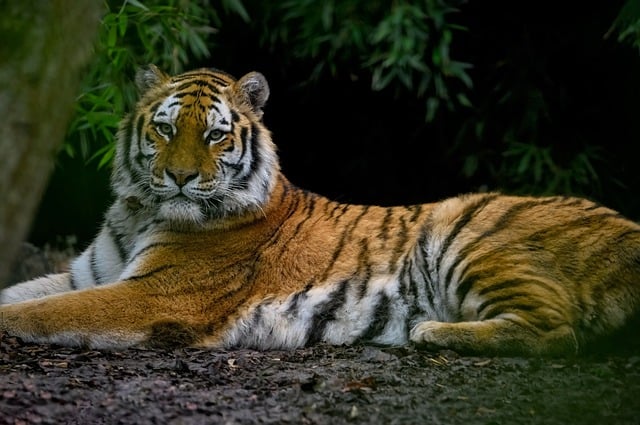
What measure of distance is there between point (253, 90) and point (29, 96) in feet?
9.82

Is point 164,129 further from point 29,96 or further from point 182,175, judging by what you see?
point 29,96

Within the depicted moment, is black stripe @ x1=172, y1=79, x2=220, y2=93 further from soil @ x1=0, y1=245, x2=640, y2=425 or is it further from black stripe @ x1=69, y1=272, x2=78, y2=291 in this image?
soil @ x1=0, y1=245, x2=640, y2=425

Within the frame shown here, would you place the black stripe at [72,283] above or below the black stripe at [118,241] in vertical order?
below

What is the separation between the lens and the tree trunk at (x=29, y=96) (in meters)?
1.69

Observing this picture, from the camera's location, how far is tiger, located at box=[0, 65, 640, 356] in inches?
155

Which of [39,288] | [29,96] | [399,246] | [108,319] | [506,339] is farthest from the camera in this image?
[39,288]

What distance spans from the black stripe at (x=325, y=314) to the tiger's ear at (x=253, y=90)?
3.13ft

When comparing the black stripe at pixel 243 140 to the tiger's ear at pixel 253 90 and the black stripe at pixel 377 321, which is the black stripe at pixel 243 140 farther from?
the black stripe at pixel 377 321

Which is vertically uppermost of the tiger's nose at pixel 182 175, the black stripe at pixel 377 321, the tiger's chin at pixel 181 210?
the tiger's nose at pixel 182 175

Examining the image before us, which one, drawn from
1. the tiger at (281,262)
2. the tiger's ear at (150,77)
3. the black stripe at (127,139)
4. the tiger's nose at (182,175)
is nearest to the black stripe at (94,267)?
the tiger at (281,262)

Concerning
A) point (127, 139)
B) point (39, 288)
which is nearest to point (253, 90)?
point (127, 139)

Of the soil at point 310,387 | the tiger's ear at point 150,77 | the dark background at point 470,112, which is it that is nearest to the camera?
the soil at point 310,387

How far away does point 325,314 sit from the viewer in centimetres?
426

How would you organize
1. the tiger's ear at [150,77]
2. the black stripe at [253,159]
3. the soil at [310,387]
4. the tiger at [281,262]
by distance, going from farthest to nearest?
the tiger's ear at [150,77], the black stripe at [253,159], the tiger at [281,262], the soil at [310,387]
